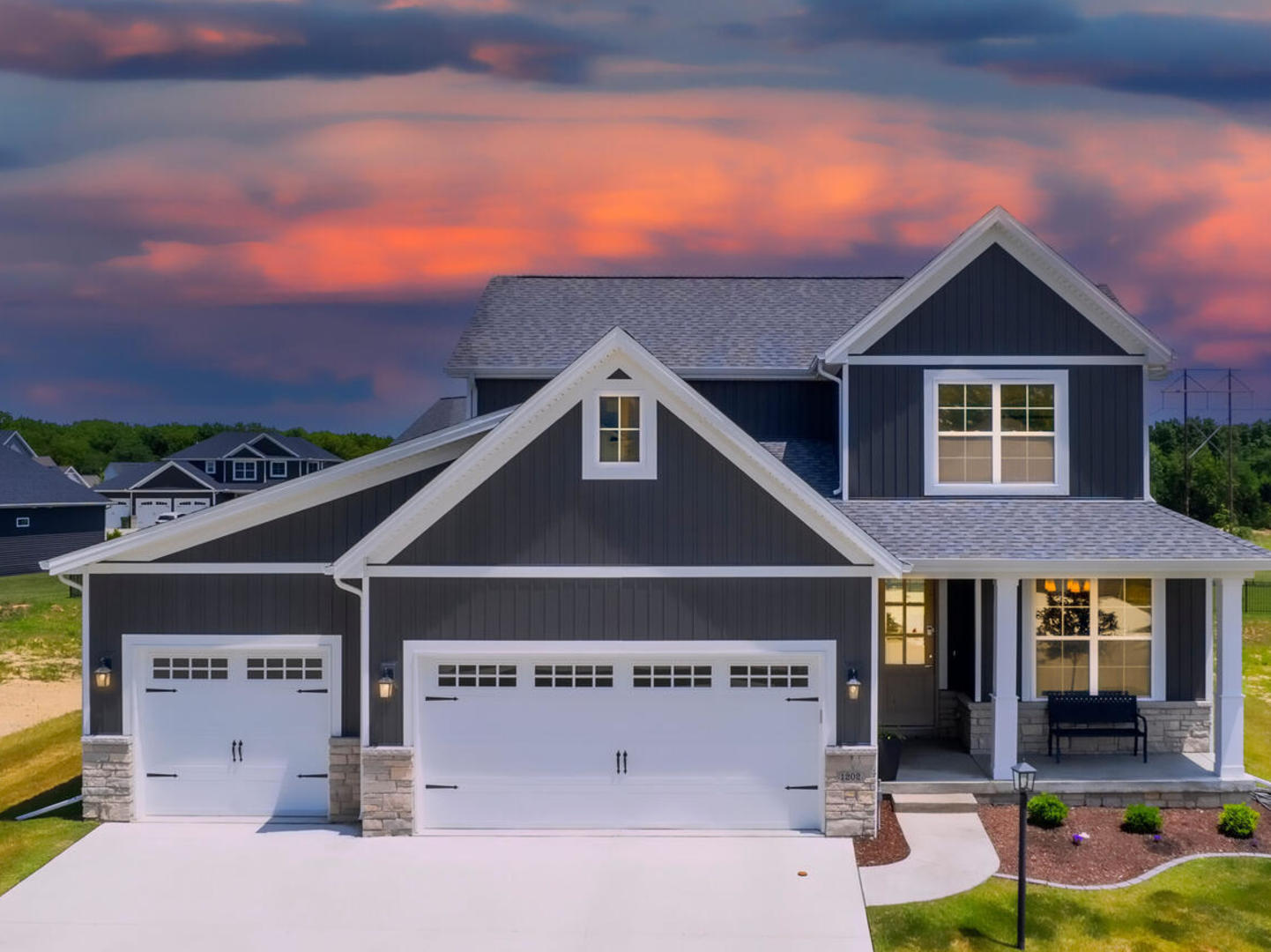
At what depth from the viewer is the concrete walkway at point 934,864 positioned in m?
9.33

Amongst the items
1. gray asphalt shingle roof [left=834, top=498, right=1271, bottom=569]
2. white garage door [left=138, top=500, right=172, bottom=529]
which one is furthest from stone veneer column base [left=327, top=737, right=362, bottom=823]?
white garage door [left=138, top=500, right=172, bottom=529]

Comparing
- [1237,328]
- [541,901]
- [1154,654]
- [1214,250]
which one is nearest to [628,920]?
[541,901]

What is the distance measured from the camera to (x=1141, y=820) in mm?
10742

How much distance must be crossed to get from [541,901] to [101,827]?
6.03 m

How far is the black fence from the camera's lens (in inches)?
1128

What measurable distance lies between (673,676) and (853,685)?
7.22 feet

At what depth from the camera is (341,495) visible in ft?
37.8

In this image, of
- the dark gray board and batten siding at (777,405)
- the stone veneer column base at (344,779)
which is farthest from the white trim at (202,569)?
the dark gray board and batten siding at (777,405)

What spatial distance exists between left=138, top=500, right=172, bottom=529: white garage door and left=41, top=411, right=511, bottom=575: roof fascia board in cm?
6076

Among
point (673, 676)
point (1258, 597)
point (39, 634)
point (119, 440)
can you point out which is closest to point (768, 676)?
point (673, 676)

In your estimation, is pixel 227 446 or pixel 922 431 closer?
pixel 922 431

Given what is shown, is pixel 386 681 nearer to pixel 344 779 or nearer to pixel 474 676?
pixel 474 676

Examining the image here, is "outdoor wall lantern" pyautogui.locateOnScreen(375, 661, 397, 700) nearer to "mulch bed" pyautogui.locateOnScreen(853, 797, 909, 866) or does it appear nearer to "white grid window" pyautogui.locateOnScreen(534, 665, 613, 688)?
"white grid window" pyautogui.locateOnScreen(534, 665, 613, 688)

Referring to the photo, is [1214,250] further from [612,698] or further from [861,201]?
[612,698]
